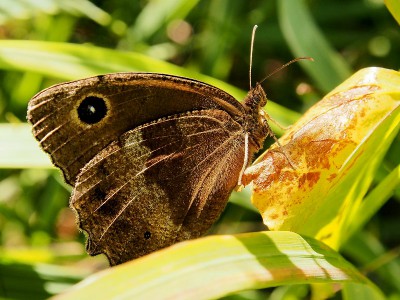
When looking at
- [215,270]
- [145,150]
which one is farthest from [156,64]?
[215,270]

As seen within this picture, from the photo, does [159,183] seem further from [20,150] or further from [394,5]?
[394,5]

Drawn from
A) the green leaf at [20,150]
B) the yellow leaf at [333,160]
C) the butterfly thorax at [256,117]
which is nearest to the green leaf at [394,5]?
the yellow leaf at [333,160]

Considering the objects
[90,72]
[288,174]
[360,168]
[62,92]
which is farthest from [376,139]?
[90,72]

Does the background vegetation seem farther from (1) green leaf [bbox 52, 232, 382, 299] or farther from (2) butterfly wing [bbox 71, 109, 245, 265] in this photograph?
(1) green leaf [bbox 52, 232, 382, 299]

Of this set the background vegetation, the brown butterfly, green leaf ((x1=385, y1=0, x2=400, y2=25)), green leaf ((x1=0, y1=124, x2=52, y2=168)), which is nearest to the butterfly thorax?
the brown butterfly

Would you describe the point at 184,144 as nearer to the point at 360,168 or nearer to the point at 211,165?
the point at 211,165

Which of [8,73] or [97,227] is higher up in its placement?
[8,73]

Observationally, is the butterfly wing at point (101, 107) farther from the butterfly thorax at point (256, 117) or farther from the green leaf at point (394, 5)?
the green leaf at point (394, 5)
